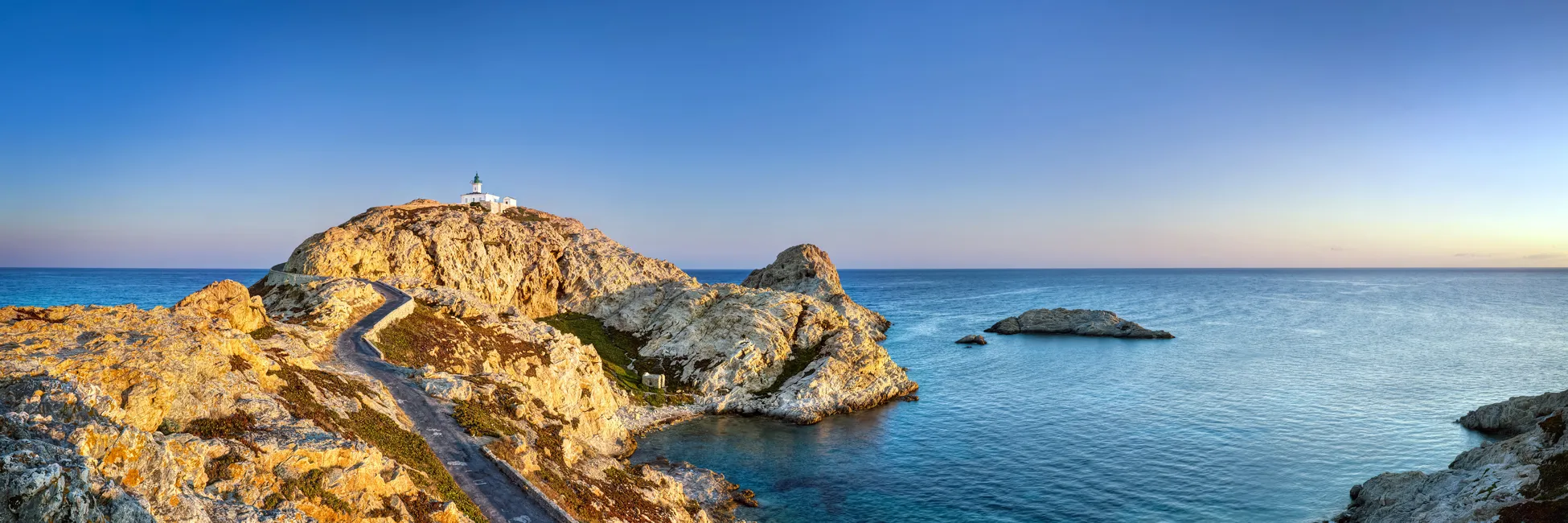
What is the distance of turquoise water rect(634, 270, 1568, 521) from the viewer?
143ft

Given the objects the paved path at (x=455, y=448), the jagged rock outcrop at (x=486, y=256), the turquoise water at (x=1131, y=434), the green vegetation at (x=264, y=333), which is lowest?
the turquoise water at (x=1131, y=434)

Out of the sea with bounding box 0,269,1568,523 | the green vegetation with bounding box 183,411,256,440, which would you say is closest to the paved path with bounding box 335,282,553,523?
the green vegetation with bounding box 183,411,256,440

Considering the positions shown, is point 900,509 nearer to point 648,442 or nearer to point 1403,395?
point 648,442

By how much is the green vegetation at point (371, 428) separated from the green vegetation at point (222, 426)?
260 centimetres

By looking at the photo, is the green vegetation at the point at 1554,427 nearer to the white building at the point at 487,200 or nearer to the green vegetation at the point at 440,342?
the green vegetation at the point at 440,342

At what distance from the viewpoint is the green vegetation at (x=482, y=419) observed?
3247 cm

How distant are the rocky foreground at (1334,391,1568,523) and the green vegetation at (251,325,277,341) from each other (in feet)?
192

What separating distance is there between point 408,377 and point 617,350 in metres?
38.3

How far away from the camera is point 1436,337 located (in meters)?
116

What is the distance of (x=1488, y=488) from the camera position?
31.5m

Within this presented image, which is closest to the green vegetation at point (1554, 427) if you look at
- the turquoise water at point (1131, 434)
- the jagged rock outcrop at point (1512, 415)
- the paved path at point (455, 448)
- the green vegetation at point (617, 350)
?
the turquoise water at point (1131, 434)

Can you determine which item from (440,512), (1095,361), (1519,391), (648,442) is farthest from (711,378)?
(1519,391)

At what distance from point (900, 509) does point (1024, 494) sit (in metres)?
8.86

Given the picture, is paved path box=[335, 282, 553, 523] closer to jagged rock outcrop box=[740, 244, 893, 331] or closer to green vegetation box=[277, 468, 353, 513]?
green vegetation box=[277, 468, 353, 513]
